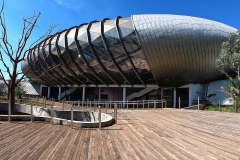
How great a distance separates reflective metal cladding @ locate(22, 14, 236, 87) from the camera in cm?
2228

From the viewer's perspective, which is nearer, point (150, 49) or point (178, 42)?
point (178, 42)

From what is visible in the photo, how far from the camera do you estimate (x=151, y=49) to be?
22.5 meters

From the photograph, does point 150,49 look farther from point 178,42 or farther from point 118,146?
point 118,146

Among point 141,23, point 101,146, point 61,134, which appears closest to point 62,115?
point 61,134

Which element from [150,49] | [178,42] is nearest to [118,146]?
[150,49]

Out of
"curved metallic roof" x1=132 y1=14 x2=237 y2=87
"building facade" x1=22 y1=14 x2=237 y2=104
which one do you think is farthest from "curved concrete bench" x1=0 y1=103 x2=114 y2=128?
"curved metallic roof" x1=132 y1=14 x2=237 y2=87

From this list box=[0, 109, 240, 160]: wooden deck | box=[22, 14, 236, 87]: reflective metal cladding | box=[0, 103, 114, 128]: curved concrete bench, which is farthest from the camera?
box=[22, 14, 236, 87]: reflective metal cladding

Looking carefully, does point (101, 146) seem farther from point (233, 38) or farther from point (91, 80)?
point (91, 80)

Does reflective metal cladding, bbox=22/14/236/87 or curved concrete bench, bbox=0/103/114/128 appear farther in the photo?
reflective metal cladding, bbox=22/14/236/87

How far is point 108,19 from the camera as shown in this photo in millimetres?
28172

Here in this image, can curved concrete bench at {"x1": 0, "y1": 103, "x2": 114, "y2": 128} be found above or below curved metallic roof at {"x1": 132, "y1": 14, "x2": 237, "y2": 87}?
below

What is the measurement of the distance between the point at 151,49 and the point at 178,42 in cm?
350

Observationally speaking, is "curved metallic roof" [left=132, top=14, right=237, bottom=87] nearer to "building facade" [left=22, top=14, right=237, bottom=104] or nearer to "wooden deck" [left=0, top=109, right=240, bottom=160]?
"building facade" [left=22, top=14, right=237, bottom=104]

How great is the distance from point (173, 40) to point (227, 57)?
250 inches
